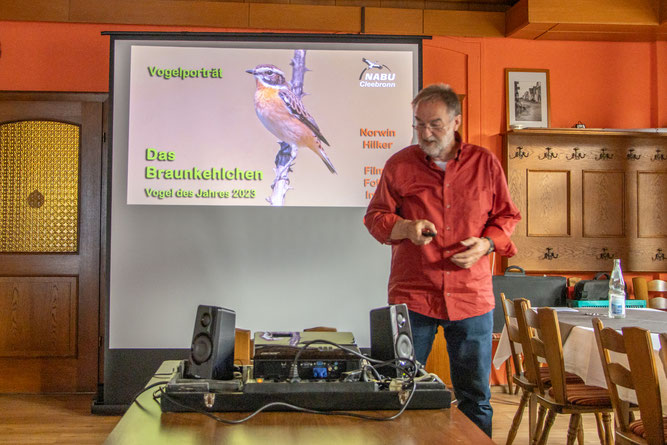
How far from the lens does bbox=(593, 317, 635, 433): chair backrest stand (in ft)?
7.33

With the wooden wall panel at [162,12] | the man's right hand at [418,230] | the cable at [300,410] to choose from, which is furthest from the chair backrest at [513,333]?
the wooden wall panel at [162,12]

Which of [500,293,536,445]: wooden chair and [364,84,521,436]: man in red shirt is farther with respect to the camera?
[500,293,536,445]: wooden chair

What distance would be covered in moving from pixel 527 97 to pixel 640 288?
5.69 feet

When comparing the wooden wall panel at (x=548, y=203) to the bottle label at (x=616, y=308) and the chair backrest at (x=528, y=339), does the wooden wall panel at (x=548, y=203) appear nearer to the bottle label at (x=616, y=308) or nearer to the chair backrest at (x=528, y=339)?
the bottle label at (x=616, y=308)

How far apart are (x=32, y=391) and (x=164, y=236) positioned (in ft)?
6.57

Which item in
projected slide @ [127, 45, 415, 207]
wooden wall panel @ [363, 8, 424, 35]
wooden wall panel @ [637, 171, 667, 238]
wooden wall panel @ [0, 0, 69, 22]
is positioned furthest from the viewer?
wooden wall panel @ [637, 171, 667, 238]

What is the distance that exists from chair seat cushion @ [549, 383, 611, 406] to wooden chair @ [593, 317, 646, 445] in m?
0.34

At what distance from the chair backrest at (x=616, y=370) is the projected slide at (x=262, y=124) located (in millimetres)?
1705

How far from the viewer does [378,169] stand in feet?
12.2

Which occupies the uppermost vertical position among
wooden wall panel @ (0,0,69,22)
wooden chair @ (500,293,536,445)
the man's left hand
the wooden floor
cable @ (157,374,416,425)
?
wooden wall panel @ (0,0,69,22)

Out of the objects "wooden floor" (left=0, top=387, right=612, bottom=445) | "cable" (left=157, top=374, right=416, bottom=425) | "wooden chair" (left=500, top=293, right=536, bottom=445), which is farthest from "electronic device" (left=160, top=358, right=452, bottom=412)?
"wooden floor" (left=0, top=387, right=612, bottom=445)

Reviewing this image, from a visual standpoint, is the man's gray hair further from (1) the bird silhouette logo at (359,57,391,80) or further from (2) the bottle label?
(2) the bottle label

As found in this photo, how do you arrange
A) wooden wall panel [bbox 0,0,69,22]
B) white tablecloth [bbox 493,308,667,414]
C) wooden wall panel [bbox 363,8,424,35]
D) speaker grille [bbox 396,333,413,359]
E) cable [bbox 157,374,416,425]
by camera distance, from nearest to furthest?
cable [bbox 157,374,416,425] < speaker grille [bbox 396,333,413,359] < white tablecloth [bbox 493,308,667,414] < wooden wall panel [bbox 0,0,69,22] < wooden wall panel [bbox 363,8,424,35]

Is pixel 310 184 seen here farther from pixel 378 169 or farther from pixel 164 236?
pixel 164 236
